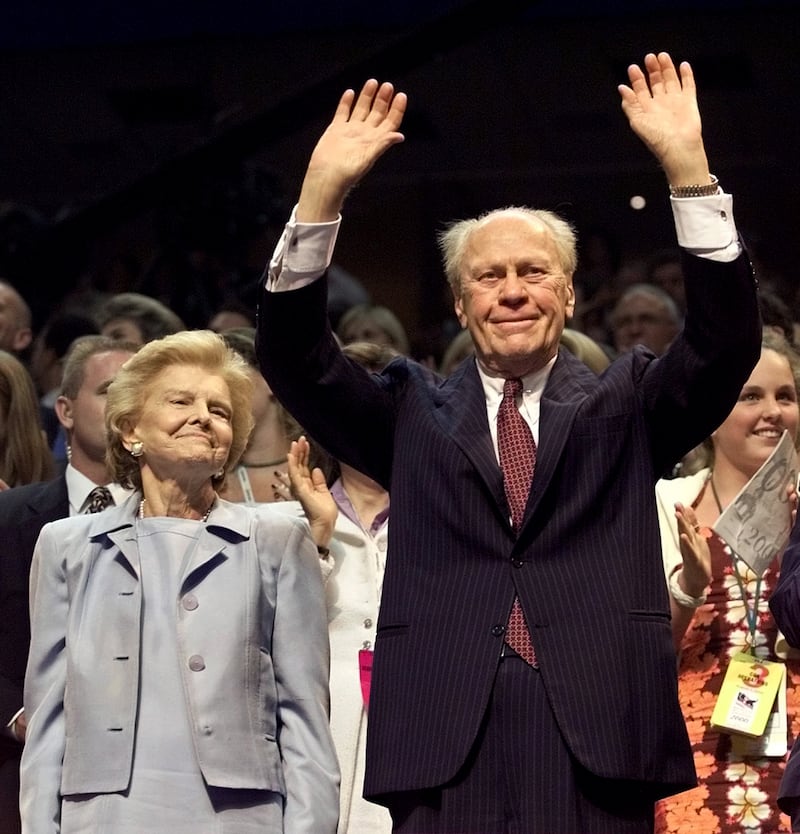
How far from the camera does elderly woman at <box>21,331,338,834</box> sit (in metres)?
3.26

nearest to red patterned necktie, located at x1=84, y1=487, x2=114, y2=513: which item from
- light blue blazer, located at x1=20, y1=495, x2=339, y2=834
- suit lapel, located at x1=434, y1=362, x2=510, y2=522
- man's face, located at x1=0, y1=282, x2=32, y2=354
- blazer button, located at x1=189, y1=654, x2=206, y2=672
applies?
light blue blazer, located at x1=20, y1=495, x2=339, y2=834

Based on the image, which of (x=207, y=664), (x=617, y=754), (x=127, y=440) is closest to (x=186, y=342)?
(x=127, y=440)

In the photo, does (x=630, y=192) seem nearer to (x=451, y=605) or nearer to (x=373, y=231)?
(x=373, y=231)

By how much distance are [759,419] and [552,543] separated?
139cm

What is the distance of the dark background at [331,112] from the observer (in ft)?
23.5

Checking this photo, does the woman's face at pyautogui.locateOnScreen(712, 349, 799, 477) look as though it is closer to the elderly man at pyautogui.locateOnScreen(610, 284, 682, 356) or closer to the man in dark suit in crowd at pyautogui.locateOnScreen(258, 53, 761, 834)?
the man in dark suit in crowd at pyautogui.locateOnScreen(258, 53, 761, 834)

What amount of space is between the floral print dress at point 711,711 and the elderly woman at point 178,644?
1.00 meters

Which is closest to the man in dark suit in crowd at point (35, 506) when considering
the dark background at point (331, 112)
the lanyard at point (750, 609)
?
the lanyard at point (750, 609)

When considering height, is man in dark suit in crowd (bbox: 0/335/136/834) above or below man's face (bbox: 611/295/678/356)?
below

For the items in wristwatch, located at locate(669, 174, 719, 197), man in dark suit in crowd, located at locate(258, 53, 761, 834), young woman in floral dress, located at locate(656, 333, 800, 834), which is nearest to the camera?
man in dark suit in crowd, located at locate(258, 53, 761, 834)

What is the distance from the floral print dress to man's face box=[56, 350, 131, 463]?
1.57 meters

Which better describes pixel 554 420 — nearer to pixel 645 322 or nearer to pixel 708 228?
pixel 708 228

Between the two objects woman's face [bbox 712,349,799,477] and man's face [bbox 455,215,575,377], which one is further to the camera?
woman's face [bbox 712,349,799,477]

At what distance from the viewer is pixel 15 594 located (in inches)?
166
